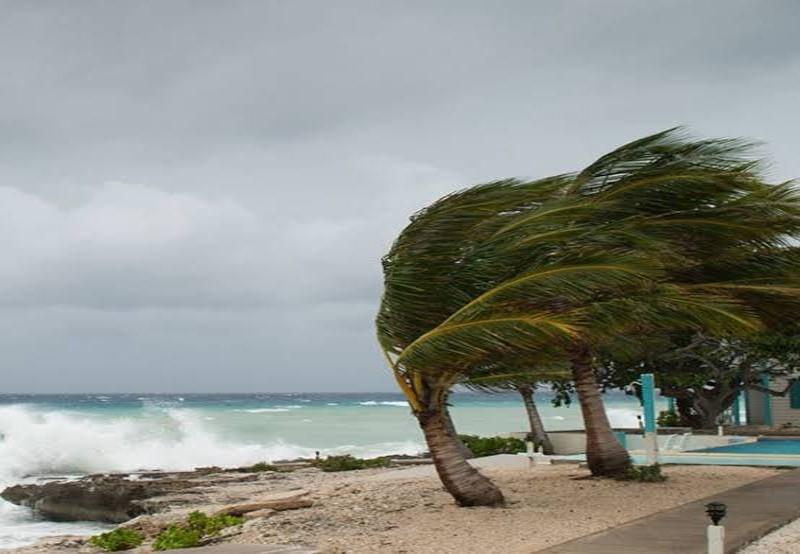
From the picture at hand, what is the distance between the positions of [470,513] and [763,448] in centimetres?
1509

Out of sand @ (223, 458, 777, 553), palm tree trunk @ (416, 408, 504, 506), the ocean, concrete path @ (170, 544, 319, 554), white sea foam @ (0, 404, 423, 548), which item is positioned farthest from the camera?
white sea foam @ (0, 404, 423, 548)

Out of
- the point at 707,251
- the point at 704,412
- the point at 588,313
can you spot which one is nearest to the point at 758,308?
the point at 707,251

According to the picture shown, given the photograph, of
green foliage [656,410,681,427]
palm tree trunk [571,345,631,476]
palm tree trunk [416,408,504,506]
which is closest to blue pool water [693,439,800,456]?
green foliage [656,410,681,427]

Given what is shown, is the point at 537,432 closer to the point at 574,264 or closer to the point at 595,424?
the point at 595,424

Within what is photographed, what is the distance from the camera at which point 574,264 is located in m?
13.4

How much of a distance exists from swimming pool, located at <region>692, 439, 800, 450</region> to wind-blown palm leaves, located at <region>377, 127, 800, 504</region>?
31.3 ft

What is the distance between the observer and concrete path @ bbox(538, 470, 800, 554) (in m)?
10.8

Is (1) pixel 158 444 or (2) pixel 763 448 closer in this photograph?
(2) pixel 763 448

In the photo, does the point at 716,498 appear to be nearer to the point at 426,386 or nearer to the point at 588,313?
the point at 588,313

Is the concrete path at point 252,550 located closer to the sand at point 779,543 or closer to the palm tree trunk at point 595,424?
the sand at point 779,543

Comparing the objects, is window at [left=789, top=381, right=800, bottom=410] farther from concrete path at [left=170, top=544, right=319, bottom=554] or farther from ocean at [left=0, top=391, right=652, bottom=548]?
concrete path at [left=170, top=544, right=319, bottom=554]

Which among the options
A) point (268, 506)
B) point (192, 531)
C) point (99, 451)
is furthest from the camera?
point (99, 451)

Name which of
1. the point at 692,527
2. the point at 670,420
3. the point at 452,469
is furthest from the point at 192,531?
the point at 670,420

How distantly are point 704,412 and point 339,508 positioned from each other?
1813 centimetres
